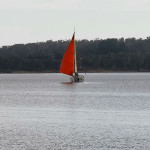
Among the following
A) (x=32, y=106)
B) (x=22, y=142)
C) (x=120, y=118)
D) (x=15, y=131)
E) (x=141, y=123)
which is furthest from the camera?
(x=32, y=106)

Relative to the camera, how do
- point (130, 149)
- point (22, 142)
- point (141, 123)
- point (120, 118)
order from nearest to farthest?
point (130, 149) → point (22, 142) → point (141, 123) → point (120, 118)

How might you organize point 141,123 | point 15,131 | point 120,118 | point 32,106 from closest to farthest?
point 15,131
point 141,123
point 120,118
point 32,106

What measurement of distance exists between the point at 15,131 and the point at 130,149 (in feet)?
33.9

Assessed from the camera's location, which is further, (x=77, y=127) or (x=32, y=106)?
(x=32, y=106)

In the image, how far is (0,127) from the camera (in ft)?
124

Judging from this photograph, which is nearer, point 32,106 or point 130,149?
point 130,149

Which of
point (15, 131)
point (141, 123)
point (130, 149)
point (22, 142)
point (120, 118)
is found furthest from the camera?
point (120, 118)

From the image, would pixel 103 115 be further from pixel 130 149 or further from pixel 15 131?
pixel 130 149

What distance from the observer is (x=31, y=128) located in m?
37.2

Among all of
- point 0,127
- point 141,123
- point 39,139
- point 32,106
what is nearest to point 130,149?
point 39,139

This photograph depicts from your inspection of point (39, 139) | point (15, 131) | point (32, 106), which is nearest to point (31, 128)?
point (15, 131)

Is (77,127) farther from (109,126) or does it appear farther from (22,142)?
(22,142)

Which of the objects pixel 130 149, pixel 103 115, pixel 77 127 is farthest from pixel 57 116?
→ pixel 130 149

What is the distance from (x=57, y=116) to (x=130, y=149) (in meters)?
16.2
